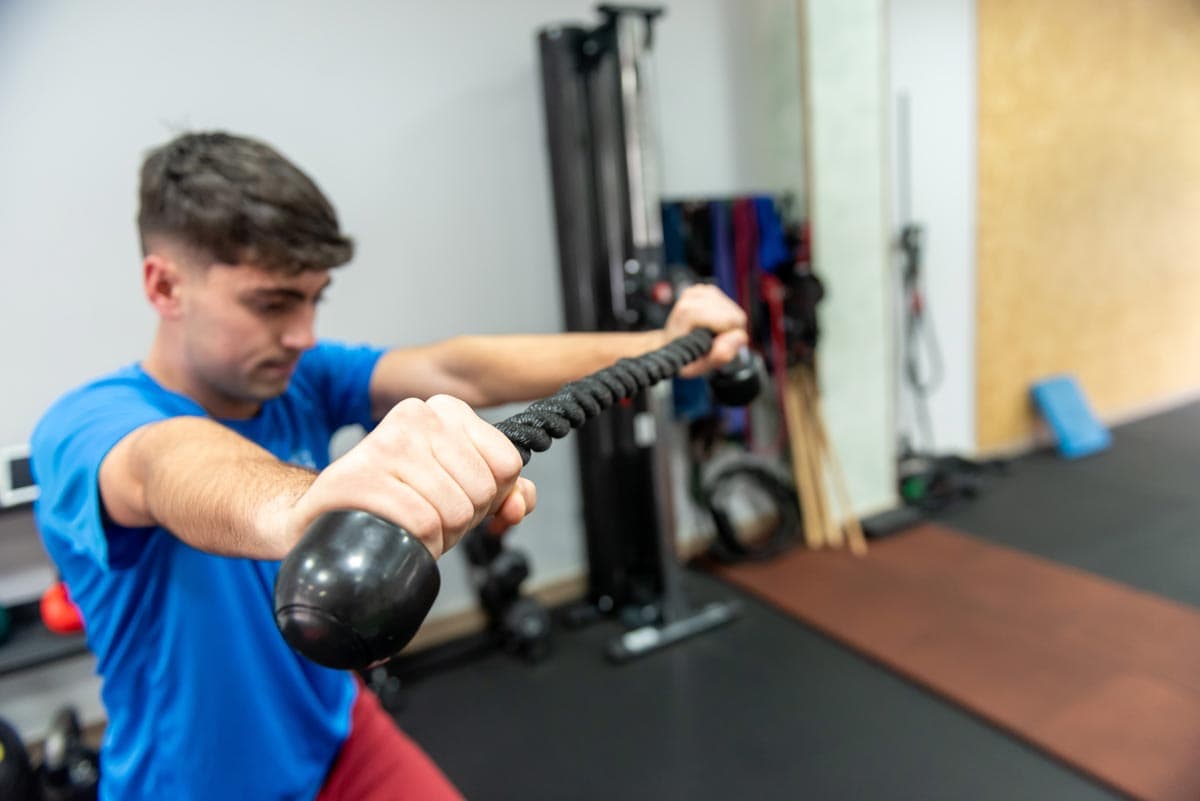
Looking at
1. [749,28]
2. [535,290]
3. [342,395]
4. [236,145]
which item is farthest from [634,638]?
[749,28]

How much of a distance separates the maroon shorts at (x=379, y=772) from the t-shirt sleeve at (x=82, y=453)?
56 cm

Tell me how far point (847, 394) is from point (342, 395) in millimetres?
2790

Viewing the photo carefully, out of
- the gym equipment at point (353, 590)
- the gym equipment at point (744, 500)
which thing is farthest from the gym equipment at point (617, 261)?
the gym equipment at point (353, 590)

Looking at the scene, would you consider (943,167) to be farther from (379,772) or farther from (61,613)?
(61,613)

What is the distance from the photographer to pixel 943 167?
414 cm

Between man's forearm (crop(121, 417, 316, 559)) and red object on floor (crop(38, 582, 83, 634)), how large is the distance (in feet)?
5.41

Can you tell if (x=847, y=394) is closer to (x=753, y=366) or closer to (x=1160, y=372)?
(x=753, y=366)

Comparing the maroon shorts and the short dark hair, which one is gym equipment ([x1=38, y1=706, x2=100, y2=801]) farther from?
the short dark hair

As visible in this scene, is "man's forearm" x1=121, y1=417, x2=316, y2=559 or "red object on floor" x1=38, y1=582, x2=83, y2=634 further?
"red object on floor" x1=38, y1=582, x2=83, y2=634

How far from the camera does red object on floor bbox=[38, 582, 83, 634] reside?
2123 millimetres

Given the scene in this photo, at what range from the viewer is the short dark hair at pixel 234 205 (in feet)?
3.72

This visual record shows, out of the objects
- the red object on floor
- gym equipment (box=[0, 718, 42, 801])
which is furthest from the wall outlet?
gym equipment (box=[0, 718, 42, 801])

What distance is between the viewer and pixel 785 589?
3.19 metres

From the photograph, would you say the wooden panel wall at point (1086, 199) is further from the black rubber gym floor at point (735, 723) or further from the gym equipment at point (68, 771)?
the gym equipment at point (68, 771)
